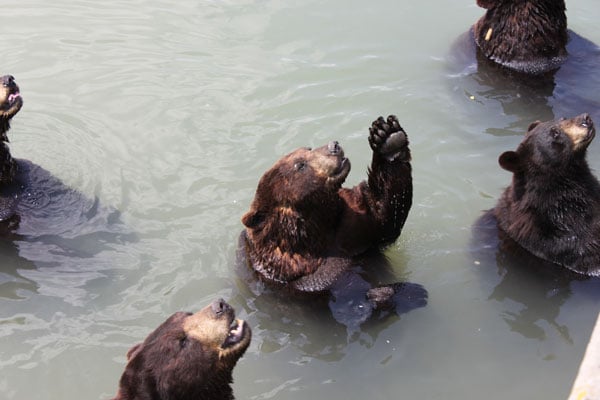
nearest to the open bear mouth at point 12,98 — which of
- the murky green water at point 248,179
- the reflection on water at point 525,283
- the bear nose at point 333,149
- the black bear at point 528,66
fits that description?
the murky green water at point 248,179

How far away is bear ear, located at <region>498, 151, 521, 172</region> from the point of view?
9151mm

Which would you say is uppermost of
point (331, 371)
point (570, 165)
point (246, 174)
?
point (570, 165)

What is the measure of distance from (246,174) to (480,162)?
2863 mm

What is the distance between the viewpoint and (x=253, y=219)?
8.83m

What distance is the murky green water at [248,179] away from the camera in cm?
835

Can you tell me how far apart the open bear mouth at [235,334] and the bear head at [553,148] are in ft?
11.6

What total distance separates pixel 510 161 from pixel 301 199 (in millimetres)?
2290

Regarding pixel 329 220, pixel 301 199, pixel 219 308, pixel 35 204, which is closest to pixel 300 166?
pixel 301 199

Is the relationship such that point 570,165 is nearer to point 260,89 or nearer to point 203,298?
point 203,298

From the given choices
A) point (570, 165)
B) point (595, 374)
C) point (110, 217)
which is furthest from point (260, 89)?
point (595, 374)

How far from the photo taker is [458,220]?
9.97 metres

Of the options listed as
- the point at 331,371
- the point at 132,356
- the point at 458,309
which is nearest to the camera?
the point at 132,356

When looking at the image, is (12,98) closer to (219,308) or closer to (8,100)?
(8,100)

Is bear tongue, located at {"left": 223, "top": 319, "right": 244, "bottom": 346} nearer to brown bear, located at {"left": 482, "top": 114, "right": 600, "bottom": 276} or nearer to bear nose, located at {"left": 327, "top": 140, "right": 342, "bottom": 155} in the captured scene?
bear nose, located at {"left": 327, "top": 140, "right": 342, "bottom": 155}
